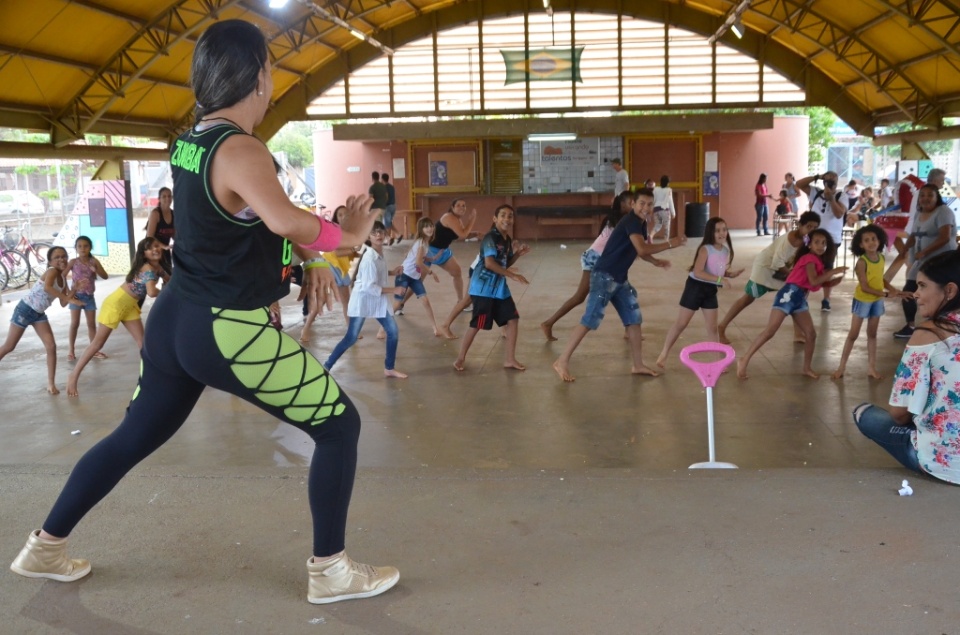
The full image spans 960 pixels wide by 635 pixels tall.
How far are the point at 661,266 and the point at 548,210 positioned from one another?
56.8ft

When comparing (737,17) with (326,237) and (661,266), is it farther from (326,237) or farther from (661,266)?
(326,237)

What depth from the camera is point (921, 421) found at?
3826 mm

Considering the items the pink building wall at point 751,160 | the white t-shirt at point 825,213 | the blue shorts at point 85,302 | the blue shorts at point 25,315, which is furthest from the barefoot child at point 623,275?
the pink building wall at point 751,160

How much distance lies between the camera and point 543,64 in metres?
24.5

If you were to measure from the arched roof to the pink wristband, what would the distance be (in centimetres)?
1337

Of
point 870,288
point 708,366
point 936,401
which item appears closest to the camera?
point 936,401

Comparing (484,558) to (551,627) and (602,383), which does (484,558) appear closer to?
(551,627)

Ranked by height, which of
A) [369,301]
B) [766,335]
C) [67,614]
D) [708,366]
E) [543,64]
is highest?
[543,64]

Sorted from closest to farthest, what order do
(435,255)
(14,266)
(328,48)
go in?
1. (435,255)
2. (14,266)
3. (328,48)

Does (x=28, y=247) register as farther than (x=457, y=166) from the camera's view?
No

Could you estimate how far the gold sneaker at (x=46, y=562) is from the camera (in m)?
2.90

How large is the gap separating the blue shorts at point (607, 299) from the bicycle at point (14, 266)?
12.1m

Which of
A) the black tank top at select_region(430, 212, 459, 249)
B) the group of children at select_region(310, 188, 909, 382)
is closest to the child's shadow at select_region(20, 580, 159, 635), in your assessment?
the group of children at select_region(310, 188, 909, 382)

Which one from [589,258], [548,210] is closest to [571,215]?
[548,210]
